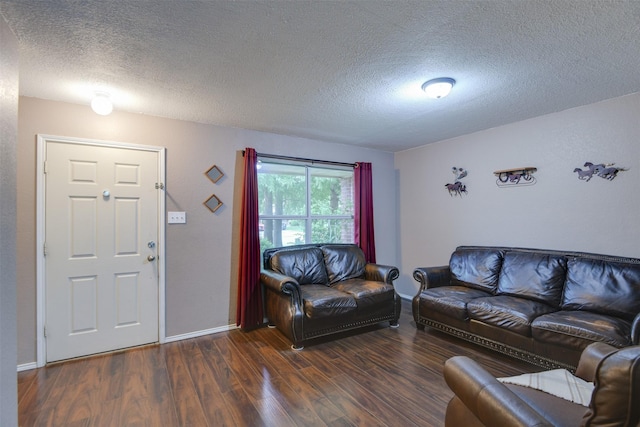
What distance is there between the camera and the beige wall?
262 centimetres

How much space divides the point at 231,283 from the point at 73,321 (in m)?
1.49

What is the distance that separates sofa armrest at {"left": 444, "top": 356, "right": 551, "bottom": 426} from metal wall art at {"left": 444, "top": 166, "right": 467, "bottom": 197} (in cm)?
308

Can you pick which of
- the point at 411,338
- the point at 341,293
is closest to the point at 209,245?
the point at 341,293

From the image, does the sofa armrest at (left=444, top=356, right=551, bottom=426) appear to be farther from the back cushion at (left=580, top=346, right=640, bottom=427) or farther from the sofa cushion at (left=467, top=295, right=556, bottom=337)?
the sofa cushion at (left=467, top=295, right=556, bottom=337)

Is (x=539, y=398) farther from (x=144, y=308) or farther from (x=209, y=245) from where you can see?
(x=144, y=308)

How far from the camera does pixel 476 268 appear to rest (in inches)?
139

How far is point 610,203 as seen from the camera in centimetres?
281

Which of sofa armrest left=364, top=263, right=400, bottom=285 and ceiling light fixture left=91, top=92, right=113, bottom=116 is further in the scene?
sofa armrest left=364, top=263, right=400, bottom=285

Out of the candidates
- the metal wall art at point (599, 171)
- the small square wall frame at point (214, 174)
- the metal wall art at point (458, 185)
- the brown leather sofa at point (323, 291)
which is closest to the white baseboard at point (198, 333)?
the brown leather sofa at point (323, 291)

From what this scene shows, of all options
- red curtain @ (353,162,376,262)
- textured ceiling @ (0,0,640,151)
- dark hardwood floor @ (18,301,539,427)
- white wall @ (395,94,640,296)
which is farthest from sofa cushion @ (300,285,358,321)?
textured ceiling @ (0,0,640,151)


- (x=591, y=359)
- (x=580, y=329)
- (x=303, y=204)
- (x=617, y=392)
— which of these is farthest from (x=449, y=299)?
(x=617, y=392)

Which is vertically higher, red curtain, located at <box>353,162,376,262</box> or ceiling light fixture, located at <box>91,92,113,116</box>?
ceiling light fixture, located at <box>91,92,113,116</box>

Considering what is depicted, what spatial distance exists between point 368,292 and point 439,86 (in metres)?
2.20

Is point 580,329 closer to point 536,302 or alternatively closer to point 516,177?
point 536,302
